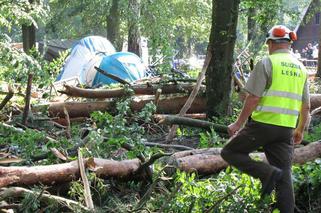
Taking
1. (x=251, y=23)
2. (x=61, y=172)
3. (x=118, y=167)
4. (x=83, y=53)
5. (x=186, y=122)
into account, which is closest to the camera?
(x=61, y=172)

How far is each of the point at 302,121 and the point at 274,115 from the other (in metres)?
0.51

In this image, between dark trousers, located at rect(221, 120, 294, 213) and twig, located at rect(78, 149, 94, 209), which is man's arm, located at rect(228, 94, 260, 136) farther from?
twig, located at rect(78, 149, 94, 209)

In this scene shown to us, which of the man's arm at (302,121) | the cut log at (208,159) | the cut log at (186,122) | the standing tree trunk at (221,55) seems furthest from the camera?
the standing tree trunk at (221,55)

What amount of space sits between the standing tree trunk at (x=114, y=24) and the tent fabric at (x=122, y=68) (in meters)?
6.51

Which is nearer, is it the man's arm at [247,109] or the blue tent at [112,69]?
the man's arm at [247,109]

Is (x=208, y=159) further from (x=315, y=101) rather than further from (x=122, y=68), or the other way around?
(x=122, y=68)

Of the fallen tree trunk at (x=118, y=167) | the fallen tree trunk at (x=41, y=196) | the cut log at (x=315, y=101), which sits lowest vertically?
the fallen tree trunk at (x=41, y=196)

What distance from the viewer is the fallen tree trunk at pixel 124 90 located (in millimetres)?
8986

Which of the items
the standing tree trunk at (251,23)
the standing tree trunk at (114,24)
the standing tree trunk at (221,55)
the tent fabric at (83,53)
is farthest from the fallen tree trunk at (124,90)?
the standing tree trunk at (114,24)

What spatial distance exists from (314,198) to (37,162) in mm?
2881

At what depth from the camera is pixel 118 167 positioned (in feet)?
16.6

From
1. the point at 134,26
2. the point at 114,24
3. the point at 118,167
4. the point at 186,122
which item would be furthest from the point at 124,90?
the point at 114,24

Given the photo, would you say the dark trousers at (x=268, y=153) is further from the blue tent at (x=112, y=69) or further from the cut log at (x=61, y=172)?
the blue tent at (x=112, y=69)

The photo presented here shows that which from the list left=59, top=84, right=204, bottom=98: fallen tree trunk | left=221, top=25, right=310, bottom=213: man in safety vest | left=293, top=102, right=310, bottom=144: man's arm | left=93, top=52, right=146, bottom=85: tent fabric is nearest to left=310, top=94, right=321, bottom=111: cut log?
left=59, top=84, right=204, bottom=98: fallen tree trunk
